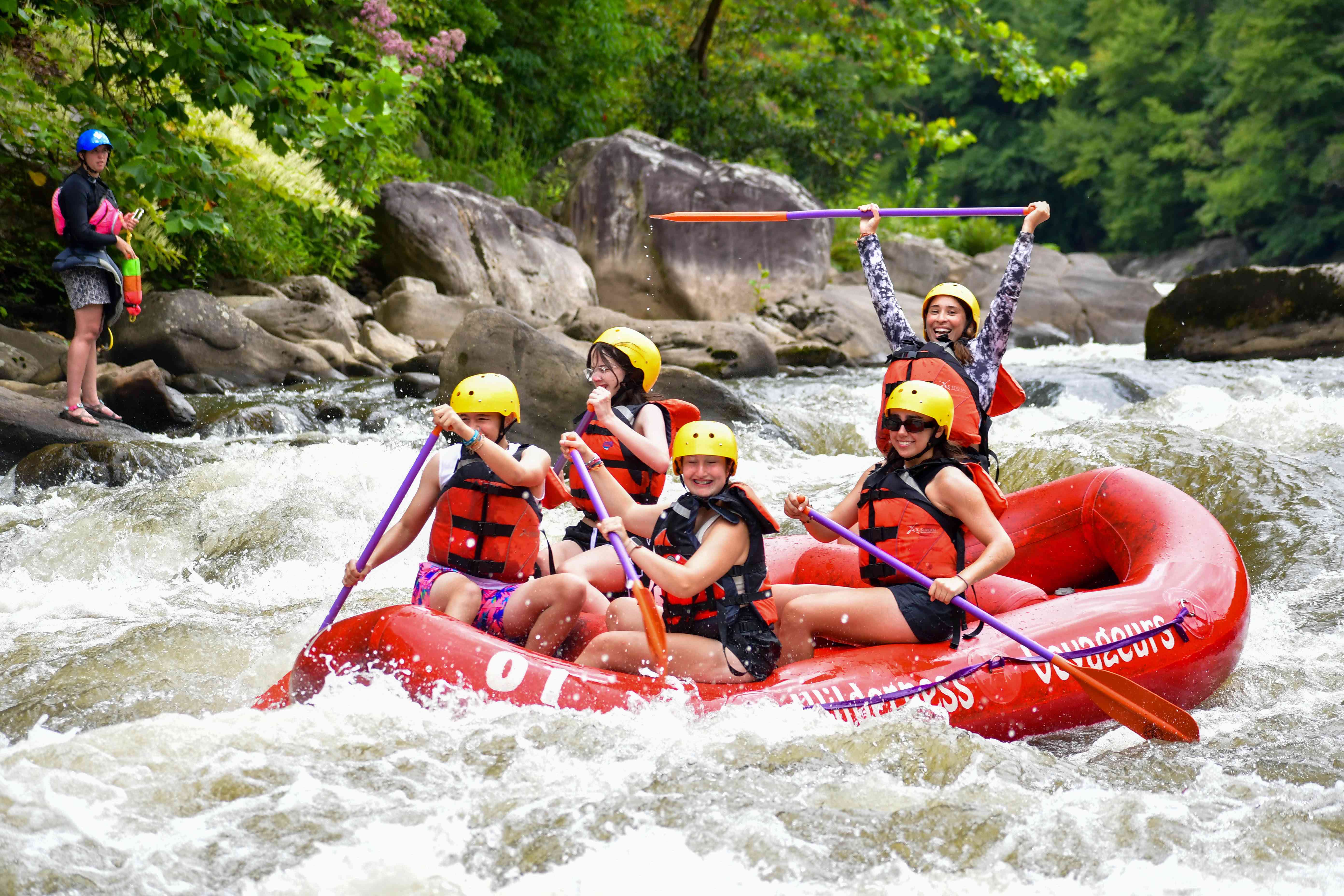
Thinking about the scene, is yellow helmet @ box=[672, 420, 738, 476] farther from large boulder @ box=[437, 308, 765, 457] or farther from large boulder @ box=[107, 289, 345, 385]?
large boulder @ box=[107, 289, 345, 385]

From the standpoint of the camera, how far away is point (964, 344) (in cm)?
452

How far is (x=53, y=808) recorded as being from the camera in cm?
294

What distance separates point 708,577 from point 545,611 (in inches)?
23.6

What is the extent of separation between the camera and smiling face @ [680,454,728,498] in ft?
11.7

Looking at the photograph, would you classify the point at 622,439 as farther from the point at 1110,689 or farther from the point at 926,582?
the point at 1110,689

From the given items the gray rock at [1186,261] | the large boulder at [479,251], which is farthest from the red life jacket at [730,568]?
the gray rock at [1186,261]

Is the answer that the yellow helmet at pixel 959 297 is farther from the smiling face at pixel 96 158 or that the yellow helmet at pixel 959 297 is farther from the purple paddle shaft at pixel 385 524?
the smiling face at pixel 96 158

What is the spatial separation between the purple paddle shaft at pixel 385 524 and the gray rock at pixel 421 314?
7.73m

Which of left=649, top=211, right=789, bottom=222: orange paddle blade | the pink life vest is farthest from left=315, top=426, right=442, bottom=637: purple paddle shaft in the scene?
the pink life vest

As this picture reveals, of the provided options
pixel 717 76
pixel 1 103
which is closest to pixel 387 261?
pixel 1 103

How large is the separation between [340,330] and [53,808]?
8051 mm

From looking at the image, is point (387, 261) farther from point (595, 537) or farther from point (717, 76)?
point (595, 537)

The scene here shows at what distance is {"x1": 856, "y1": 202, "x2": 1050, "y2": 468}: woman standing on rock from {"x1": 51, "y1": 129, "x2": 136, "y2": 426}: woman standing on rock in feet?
16.0

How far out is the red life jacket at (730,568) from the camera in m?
3.54
